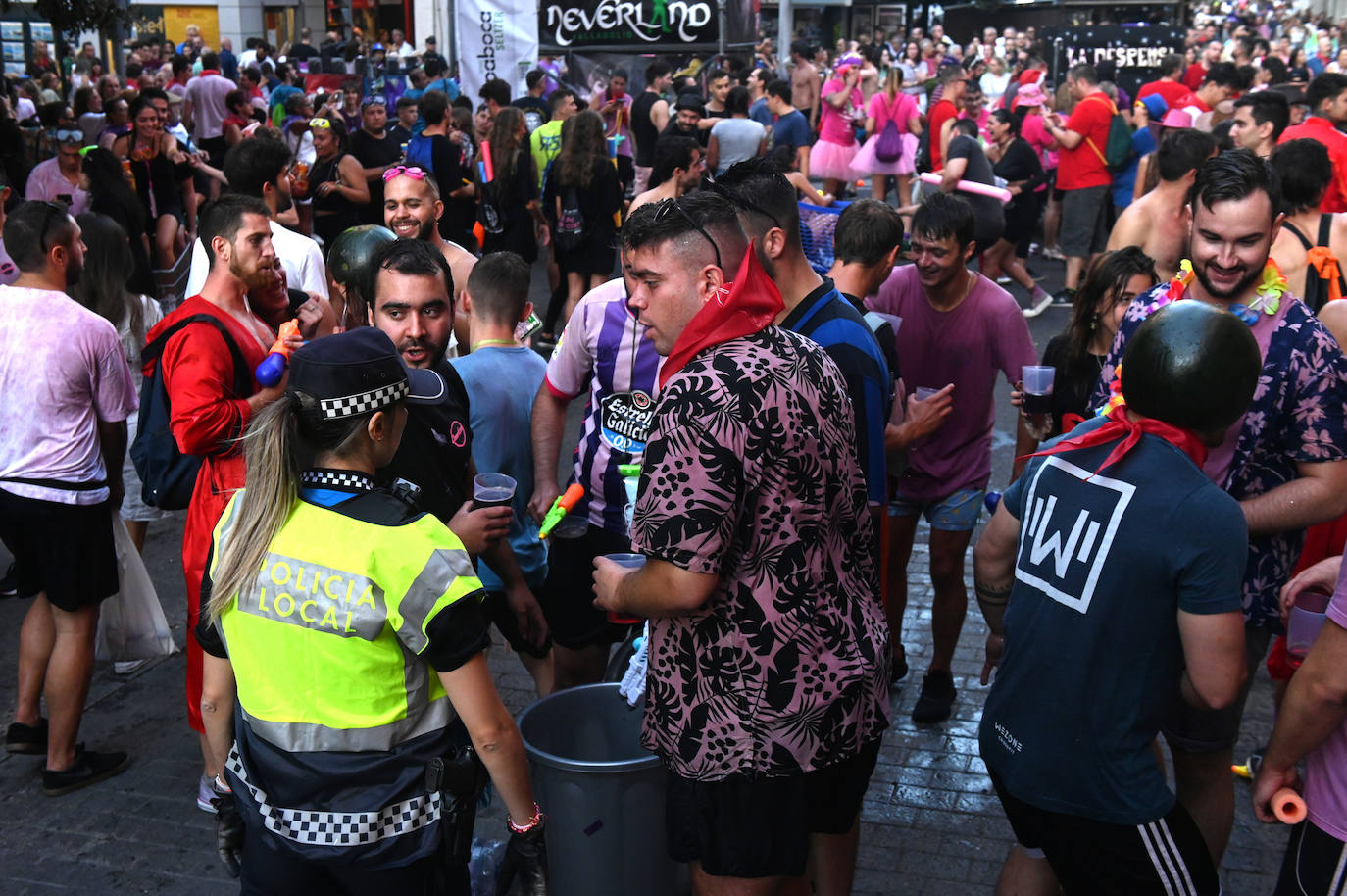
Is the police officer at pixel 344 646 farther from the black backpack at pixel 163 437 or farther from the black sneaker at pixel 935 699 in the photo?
the black sneaker at pixel 935 699

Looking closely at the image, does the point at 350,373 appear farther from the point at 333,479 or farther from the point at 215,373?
the point at 215,373

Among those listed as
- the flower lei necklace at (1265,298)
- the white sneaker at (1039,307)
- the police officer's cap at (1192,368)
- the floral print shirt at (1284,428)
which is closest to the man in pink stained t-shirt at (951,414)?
the flower lei necklace at (1265,298)

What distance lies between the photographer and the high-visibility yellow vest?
95.0 inches

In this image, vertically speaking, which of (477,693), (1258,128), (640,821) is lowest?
(640,821)

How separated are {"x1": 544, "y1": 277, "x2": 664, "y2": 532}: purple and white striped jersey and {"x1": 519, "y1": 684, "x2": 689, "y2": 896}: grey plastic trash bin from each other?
2.72 feet

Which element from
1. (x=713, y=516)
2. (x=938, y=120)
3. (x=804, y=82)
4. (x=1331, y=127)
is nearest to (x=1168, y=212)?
(x=1331, y=127)

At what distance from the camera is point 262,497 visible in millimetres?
2467

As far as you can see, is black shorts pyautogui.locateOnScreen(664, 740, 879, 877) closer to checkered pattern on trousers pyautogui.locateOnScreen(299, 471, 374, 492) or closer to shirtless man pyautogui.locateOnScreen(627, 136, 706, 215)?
checkered pattern on trousers pyautogui.locateOnScreen(299, 471, 374, 492)

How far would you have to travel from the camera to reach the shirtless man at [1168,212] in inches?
266

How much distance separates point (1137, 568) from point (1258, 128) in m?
6.44

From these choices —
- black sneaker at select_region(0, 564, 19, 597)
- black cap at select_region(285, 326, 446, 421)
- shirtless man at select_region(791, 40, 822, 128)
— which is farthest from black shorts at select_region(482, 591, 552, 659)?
shirtless man at select_region(791, 40, 822, 128)

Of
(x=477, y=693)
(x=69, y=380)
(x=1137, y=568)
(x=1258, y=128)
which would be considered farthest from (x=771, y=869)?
(x=1258, y=128)

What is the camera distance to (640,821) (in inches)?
129

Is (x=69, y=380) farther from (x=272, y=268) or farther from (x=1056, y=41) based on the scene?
(x=1056, y=41)
